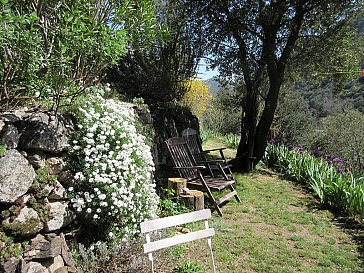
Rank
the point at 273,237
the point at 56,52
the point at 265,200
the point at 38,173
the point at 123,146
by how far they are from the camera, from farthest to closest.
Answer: the point at 265,200 → the point at 273,237 → the point at 123,146 → the point at 56,52 → the point at 38,173

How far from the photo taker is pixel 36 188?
7.91ft

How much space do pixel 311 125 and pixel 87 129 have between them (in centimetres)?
1121

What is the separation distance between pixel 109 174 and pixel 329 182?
3.96 meters

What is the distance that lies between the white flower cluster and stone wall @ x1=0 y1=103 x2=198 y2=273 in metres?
0.15

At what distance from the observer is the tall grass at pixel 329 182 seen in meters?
4.23

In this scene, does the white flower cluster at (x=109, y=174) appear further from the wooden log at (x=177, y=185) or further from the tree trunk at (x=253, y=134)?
the tree trunk at (x=253, y=134)

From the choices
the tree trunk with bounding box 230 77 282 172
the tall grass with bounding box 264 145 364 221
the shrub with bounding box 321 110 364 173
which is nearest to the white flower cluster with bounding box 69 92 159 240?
the tall grass with bounding box 264 145 364 221

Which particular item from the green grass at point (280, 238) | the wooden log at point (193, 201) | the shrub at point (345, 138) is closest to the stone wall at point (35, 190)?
the green grass at point (280, 238)

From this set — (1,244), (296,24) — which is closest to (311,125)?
(296,24)

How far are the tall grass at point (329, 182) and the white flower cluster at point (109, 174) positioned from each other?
310 centimetres

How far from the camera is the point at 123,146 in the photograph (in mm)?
2918

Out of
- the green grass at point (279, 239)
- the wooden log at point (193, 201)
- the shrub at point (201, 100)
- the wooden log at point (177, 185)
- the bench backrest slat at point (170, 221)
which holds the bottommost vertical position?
the green grass at point (279, 239)

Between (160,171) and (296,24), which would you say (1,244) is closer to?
(160,171)

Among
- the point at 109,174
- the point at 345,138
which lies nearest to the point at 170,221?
the point at 109,174
